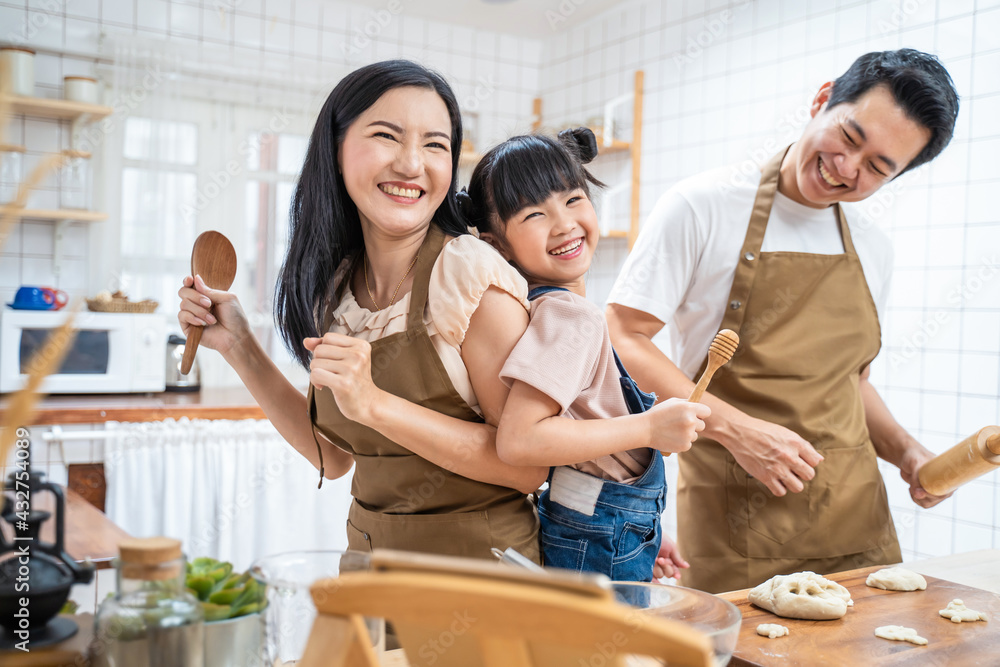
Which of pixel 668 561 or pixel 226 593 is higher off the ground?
pixel 226 593

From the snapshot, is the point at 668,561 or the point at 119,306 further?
the point at 119,306

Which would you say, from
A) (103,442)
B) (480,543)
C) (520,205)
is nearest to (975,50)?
(520,205)

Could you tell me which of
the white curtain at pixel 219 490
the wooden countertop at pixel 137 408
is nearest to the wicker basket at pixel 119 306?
the wooden countertop at pixel 137 408

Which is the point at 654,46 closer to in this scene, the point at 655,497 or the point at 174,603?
the point at 655,497

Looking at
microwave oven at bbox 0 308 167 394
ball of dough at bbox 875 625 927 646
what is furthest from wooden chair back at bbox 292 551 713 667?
microwave oven at bbox 0 308 167 394

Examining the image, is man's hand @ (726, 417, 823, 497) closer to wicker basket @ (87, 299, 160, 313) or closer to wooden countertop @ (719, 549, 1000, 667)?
wooden countertop @ (719, 549, 1000, 667)

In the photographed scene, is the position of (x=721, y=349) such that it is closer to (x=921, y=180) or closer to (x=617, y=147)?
(x=921, y=180)

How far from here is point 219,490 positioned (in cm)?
278

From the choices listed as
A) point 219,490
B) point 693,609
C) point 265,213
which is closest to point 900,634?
point 693,609

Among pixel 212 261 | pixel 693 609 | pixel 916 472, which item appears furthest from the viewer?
pixel 916 472

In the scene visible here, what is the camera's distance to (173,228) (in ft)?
11.9

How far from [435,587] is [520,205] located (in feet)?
2.52

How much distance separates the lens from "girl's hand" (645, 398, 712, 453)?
3.07 ft

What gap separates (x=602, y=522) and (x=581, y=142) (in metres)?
0.55
